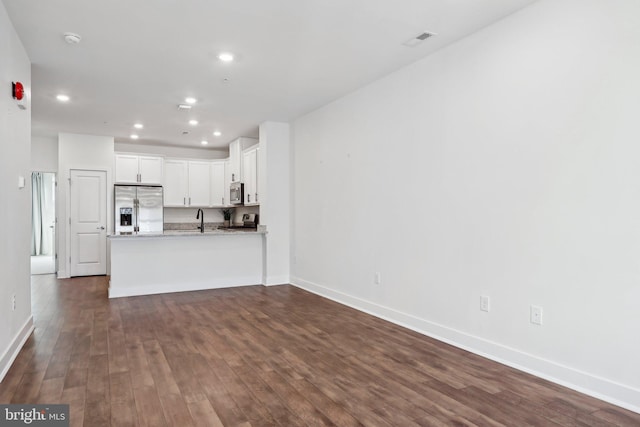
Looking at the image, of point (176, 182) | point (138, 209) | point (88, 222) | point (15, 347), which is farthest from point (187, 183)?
point (15, 347)

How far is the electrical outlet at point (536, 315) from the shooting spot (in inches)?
112

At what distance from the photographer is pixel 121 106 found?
18.3 ft

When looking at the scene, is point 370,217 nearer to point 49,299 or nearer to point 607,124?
point 607,124

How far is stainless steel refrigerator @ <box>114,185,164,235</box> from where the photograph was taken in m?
7.61

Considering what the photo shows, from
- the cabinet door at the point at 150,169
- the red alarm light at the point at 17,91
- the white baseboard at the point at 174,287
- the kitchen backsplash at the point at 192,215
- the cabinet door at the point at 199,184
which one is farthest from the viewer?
the kitchen backsplash at the point at 192,215

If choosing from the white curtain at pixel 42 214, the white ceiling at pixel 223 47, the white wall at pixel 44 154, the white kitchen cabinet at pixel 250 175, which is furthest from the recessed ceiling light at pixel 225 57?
the white curtain at pixel 42 214

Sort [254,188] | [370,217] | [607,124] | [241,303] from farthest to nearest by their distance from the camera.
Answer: [254,188] < [241,303] < [370,217] < [607,124]

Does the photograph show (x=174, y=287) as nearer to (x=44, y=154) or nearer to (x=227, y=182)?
(x=227, y=182)

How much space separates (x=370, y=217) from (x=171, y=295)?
310cm

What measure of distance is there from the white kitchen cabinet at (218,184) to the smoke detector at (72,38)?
4.99m

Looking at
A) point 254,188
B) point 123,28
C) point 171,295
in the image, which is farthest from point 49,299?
point 123,28

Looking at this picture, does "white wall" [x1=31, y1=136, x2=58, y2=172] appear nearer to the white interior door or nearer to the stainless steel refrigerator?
the white interior door

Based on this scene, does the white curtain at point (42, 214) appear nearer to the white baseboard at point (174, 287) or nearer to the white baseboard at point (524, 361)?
the white baseboard at point (174, 287)

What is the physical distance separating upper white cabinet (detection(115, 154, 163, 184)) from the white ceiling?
196cm
